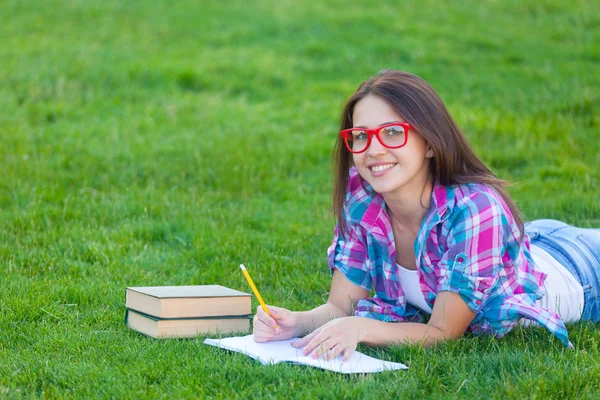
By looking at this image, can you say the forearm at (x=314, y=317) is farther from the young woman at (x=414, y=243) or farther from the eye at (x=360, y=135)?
the eye at (x=360, y=135)

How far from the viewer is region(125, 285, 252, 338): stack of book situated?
164 inches

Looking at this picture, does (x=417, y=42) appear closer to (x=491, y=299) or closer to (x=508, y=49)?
(x=508, y=49)

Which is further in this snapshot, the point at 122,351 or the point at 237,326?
the point at 237,326

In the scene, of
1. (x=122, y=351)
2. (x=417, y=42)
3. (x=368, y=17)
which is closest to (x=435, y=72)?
(x=417, y=42)

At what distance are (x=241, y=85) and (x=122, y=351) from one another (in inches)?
280

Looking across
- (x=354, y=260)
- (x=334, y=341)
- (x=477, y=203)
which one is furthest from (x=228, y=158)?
(x=334, y=341)

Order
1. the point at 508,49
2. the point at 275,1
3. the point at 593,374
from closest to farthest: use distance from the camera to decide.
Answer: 1. the point at 593,374
2. the point at 508,49
3. the point at 275,1

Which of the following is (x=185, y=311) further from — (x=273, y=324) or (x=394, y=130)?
(x=394, y=130)

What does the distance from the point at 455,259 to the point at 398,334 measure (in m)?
0.45

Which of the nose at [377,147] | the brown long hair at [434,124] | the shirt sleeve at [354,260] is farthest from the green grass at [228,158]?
the nose at [377,147]

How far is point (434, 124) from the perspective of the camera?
12.8 feet

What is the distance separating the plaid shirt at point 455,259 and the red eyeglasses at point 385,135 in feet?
1.09

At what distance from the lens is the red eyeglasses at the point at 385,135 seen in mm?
3869

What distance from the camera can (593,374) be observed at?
349 centimetres
